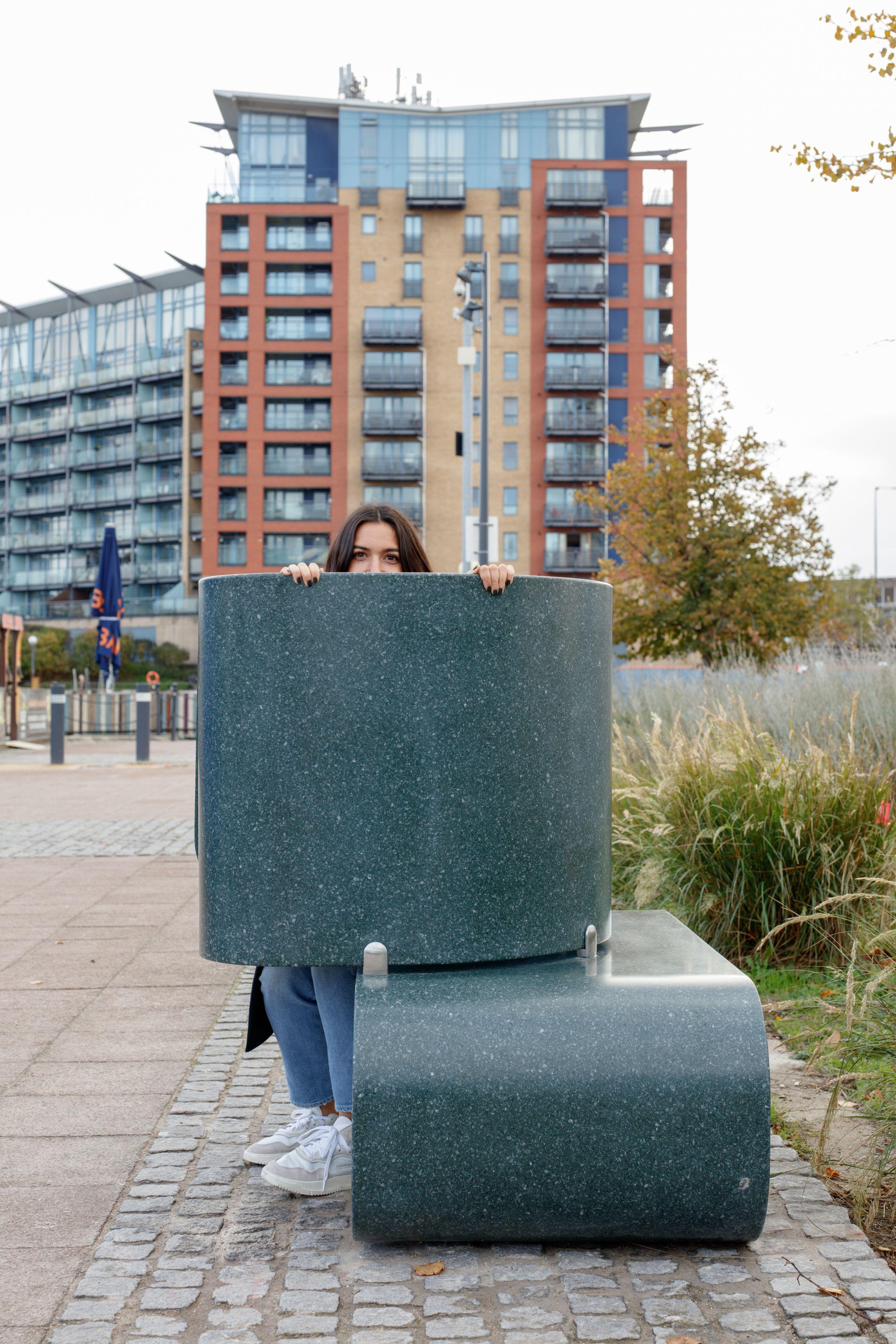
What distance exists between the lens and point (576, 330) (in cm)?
6675

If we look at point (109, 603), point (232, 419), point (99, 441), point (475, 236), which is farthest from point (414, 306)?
point (109, 603)

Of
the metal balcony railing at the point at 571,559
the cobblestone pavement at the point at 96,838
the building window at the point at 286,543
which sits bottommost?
the cobblestone pavement at the point at 96,838

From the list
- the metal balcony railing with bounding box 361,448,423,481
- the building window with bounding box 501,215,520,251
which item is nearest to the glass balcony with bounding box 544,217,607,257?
the building window with bounding box 501,215,520,251

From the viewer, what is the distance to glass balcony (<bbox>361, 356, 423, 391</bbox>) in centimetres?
6625

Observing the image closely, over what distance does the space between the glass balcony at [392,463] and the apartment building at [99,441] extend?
1404 cm

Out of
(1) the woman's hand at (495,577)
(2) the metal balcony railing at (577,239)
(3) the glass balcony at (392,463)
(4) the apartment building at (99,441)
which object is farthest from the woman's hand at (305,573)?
(4) the apartment building at (99,441)

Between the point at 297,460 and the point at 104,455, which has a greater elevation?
the point at 104,455

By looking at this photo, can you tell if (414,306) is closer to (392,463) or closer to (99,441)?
(392,463)

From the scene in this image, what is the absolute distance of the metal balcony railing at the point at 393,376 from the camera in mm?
66188

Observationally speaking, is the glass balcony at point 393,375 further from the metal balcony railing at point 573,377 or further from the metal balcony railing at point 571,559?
the metal balcony railing at point 571,559

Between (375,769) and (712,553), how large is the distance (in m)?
17.9

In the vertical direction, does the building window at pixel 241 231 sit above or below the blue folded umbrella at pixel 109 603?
above

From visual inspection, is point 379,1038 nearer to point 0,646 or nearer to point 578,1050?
point 578,1050

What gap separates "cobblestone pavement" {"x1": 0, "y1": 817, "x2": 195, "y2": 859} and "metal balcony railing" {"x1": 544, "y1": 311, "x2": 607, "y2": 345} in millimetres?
57875
